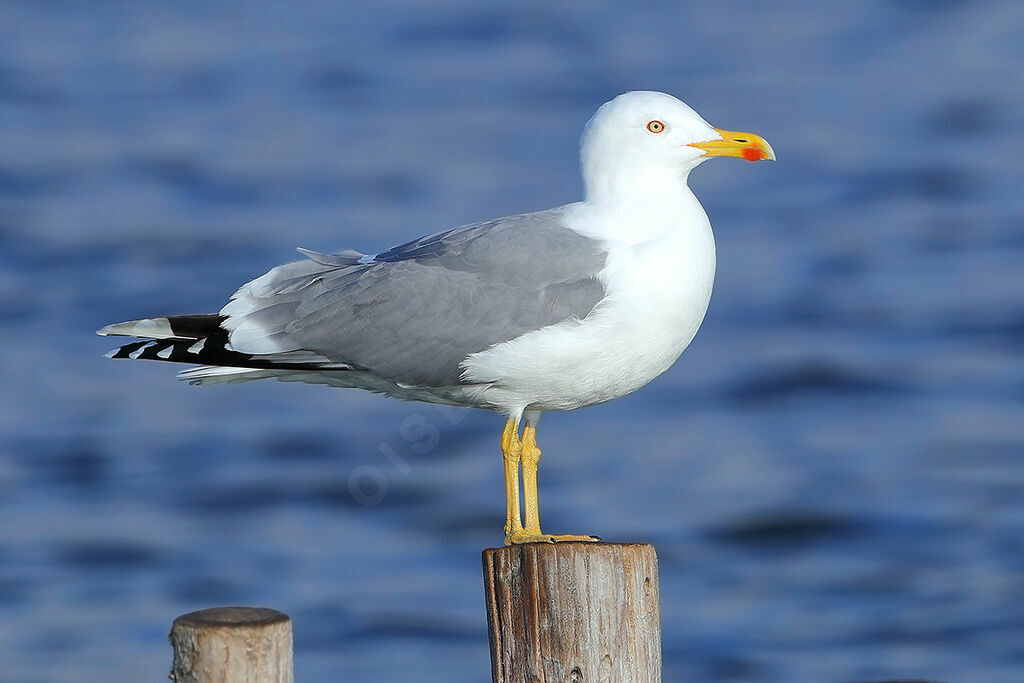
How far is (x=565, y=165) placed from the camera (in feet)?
62.4

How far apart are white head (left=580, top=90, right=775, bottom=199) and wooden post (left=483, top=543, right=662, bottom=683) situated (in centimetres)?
165

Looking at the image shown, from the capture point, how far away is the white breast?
19.9 ft

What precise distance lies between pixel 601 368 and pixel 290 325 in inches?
51.1

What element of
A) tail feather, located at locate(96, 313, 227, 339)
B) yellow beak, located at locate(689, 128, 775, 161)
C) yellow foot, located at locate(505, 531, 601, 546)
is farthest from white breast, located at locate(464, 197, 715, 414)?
tail feather, located at locate(96, 313, 227, 339)

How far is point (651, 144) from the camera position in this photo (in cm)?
648

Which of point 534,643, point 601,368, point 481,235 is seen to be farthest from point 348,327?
point 534,643

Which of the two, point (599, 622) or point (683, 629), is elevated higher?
point (683, 629)

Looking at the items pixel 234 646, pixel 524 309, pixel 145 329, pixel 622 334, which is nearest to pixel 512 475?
pixel 524 309

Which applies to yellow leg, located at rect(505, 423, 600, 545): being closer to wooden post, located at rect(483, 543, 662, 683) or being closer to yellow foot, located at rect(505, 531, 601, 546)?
yellow foot, located at rect(505, 531, 601, 546)

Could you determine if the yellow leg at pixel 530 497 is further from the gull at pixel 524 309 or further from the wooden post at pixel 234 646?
the wooden post at pixel 234 646

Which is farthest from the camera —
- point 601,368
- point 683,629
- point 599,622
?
point 683,629

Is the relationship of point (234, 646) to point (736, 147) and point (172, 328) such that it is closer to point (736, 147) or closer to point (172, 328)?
point (172, 328)

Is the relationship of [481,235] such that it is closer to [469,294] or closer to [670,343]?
[469,294]

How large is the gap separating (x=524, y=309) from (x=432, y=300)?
418mm
